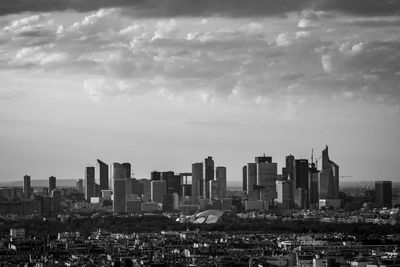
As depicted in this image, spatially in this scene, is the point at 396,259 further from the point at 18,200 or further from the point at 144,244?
the point at 18,200

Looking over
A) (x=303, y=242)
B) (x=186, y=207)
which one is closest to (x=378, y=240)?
(x=303, y=242)

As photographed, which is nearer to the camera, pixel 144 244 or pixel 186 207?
Result: pixel 144 244

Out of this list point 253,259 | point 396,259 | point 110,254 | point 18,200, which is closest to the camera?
point 396,259

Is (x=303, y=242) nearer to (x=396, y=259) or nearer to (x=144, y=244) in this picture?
(x=144, y=244)

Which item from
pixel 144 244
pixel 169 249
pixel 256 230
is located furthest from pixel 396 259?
pixel 256 230

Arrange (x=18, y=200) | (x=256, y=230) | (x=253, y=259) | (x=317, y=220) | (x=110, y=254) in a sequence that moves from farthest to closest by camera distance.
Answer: (x=18, y=200) → (x=317, y=220) → (x=256, y=230) → (x=110, y=254) → (x=253, y=259)

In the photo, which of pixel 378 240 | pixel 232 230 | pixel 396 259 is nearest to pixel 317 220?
pixel 232 230

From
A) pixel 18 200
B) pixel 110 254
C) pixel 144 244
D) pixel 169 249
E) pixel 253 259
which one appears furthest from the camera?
pixel 18 200

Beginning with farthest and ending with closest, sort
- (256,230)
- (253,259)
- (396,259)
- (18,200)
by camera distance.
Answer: (18,200)
(256,230)
(253,259)
(396,259)

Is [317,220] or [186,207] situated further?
[186,207]
